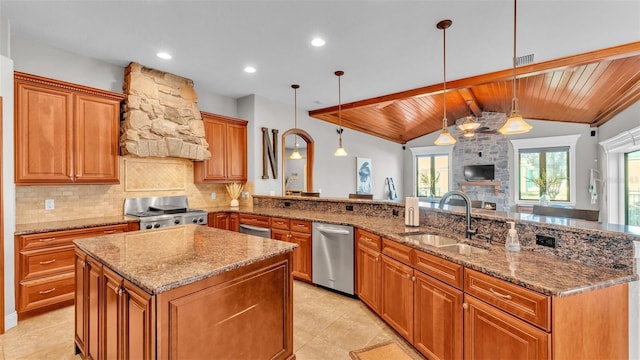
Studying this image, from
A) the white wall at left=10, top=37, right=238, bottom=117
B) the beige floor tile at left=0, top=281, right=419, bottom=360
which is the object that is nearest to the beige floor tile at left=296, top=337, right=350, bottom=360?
the beige floor tile at left=0, top=281, right=419, bottom=360

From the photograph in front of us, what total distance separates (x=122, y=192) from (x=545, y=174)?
9010 mm

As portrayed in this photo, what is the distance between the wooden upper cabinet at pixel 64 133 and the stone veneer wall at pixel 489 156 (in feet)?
26.9

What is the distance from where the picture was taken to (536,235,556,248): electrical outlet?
193cm

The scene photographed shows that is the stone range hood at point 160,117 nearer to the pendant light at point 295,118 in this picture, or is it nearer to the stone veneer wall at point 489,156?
the pendant light at point 295,118

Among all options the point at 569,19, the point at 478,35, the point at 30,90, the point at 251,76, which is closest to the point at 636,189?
the point at 569,19

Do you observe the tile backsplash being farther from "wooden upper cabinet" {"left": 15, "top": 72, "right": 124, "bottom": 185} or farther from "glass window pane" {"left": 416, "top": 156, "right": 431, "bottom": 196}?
"glass window pane" {"left": 416, "top": 156, "right": 431, "bottom": 196}

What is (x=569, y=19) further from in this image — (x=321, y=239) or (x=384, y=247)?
(x=321, y=239)

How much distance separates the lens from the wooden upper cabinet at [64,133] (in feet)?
9.61

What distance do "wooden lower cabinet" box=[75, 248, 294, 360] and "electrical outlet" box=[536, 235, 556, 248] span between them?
174 cm

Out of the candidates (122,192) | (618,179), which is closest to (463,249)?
(122,192)

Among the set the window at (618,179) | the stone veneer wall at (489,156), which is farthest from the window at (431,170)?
the window at (618,179)

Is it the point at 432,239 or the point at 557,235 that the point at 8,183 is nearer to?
the point at 432,239

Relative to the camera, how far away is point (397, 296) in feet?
8.22

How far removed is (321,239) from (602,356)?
8.28ft
